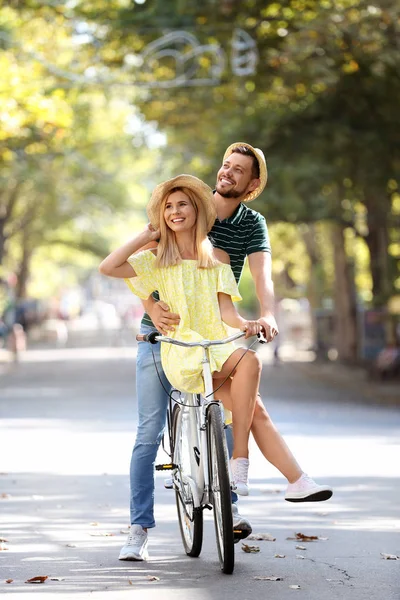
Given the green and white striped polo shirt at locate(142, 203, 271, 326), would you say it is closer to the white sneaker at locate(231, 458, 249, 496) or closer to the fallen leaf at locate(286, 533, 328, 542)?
the white sneaker at locate(231, 458, 249, 496)

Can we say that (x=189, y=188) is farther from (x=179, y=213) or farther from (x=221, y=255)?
(x=221, y=255)

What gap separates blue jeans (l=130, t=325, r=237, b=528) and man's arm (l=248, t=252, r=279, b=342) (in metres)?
0.58

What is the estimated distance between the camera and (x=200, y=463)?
22.5 ft

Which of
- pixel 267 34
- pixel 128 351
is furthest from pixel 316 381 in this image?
pixel 128 351

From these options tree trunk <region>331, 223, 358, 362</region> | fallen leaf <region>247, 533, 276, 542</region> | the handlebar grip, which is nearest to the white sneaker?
the handlebar grip

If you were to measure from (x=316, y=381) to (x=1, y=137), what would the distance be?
866 cm

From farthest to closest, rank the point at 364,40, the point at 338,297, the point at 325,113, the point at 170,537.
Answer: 1. the point at 338,297
2. the point at 325,113
3. the point at 364,40
4. the point at 170,537

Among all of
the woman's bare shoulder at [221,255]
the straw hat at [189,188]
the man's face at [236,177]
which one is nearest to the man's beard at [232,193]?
the man's face at [236,177]

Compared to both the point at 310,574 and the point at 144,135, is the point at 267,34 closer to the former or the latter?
the point at 144,135

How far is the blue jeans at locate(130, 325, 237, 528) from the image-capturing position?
7.13 m

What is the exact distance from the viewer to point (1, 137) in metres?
23.1

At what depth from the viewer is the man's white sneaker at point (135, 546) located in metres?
7.25

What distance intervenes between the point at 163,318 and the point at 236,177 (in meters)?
0.74

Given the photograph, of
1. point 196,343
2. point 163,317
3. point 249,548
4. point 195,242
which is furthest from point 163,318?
point 249,548
